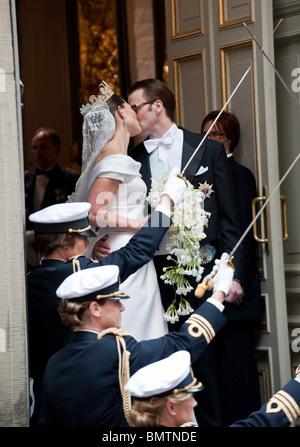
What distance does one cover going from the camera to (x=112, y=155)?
3.95 m

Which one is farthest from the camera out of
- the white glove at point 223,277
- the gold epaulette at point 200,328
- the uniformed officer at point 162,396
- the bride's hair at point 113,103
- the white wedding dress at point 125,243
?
the bride's hair at point 113,103

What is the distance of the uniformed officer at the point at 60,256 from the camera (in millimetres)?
3389

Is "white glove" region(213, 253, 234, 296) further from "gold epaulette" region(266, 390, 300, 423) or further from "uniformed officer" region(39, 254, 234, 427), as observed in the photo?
"gold epaulette" region(266, 390, 300, 423)

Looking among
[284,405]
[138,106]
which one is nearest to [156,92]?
[138,106]

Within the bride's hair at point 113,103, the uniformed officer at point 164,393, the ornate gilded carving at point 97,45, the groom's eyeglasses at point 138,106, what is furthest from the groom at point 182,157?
the ornate gilded carving at point 97,45

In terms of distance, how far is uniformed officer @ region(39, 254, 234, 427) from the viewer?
2.79m

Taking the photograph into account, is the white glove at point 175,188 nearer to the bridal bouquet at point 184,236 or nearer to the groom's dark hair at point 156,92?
the bridal bouquet at point 184,236

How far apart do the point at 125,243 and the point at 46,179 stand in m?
2.99

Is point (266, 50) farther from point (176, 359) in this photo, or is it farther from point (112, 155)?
point (176, 359)

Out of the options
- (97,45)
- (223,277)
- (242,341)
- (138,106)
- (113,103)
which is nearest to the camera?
(223,277)

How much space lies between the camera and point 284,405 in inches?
105

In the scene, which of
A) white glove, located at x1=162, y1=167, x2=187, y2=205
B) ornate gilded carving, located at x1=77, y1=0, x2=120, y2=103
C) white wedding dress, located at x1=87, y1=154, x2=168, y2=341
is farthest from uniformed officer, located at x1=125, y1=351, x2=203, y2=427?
ornate gilded carving, located at x1=77, y1=0, x2=120, y2=103

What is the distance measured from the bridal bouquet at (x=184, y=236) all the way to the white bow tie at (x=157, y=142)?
1.38ft

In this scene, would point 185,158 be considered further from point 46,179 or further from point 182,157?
point 46,179
